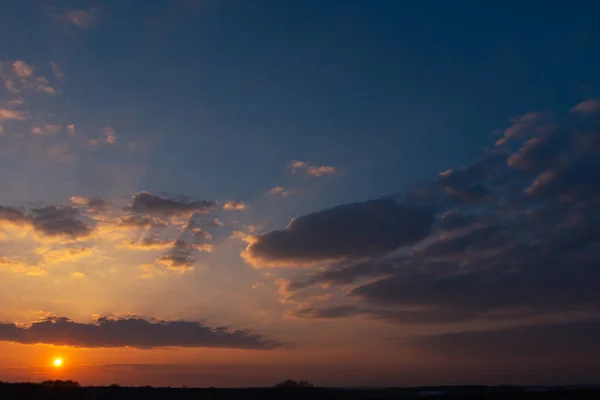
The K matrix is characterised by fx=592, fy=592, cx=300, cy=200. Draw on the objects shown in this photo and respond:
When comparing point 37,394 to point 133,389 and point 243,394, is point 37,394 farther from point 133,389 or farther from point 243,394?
point 243,394

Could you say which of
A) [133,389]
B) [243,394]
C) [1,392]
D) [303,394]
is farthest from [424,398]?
[1,392]

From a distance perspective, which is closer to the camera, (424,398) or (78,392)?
(78,392)

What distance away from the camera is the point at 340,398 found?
82.2 m

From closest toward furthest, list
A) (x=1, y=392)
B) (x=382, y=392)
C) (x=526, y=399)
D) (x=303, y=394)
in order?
(x=1, y=392) → (x=303, y=394) → (x=526, y=399) → (x=382, y=392)

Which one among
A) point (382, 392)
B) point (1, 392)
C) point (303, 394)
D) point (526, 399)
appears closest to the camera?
point (1, 392)

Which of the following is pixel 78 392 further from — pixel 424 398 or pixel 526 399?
pixel 526 399

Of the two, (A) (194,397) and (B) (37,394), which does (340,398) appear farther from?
(B) (37,394)

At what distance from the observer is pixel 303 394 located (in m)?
82.2

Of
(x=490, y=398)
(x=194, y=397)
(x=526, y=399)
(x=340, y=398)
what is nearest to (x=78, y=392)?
(x=194, y=397)

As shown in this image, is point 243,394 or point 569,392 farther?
point 569,392

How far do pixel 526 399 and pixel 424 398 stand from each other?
17.6 m

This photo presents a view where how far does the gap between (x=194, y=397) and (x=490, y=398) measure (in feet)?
139

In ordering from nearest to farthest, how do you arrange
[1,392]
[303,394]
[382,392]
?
1. [1,392]
2. [303,394]
3. [382,392]

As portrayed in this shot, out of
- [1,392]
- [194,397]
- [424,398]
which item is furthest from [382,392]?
[1,392]
